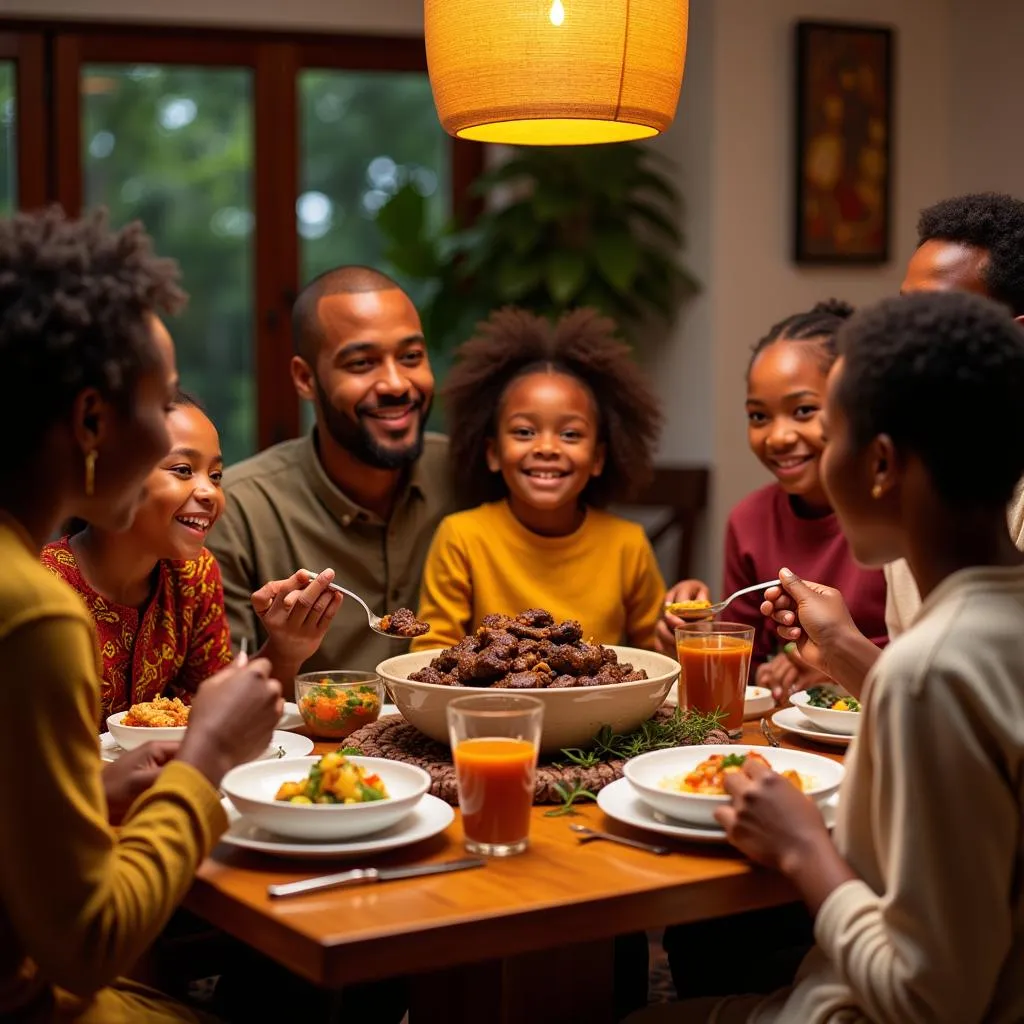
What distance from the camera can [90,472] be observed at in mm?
1470

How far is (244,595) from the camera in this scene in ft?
9.84

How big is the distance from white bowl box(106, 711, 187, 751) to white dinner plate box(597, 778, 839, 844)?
1.93 feet

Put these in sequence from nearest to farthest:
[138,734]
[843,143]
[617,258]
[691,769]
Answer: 1. [691,769]
2. [138,734]
3. [617,258]
4. [843,143]

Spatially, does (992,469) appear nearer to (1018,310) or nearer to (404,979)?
(1018,310)

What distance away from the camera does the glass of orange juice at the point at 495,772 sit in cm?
161

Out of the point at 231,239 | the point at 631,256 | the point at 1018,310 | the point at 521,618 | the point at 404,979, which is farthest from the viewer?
the point at 231,239

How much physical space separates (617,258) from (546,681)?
3041 millimetres

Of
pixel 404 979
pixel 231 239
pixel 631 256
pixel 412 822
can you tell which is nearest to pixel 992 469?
pixel 412 822

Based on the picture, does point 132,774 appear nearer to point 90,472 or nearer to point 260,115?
point 90,472

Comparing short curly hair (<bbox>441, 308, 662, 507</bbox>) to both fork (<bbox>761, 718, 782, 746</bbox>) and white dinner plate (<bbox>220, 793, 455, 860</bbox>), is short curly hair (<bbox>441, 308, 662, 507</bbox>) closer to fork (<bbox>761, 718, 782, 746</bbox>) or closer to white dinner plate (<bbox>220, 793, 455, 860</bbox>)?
fork (<bbox>761, 718, 782, 746</bbox>)

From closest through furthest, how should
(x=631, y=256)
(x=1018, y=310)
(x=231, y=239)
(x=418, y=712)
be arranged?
(x=418, y=712), (x=1018, y=310), (x=631, y=256), (x=231, y=239)

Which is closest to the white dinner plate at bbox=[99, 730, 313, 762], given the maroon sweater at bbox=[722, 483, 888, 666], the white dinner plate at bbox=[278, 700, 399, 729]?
the white dinner plate at bbox=[278, 700, 399, 729]

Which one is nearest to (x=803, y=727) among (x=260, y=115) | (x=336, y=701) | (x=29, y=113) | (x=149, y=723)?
(x=336, y=701)

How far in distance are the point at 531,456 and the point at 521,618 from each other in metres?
0.90
